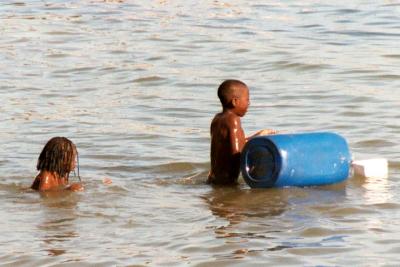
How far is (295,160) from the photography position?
7848 millimetres

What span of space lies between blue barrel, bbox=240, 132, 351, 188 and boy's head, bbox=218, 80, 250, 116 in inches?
14.3

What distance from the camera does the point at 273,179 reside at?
791cm

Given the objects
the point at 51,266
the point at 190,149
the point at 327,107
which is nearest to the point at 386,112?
the point at 327,107

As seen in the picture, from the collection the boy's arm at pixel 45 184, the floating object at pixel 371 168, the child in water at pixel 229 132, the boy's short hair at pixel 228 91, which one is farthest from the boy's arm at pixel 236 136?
the boy's arm at pixel 45 184

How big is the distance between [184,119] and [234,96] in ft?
8.53

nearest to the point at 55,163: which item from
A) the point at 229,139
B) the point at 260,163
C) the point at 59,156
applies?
the point at 59,156

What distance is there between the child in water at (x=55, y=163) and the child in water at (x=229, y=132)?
3.18 feet

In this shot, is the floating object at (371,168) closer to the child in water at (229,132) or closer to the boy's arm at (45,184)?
the child in water at (229,132)

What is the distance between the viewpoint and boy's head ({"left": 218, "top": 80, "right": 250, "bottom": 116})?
27.0ft

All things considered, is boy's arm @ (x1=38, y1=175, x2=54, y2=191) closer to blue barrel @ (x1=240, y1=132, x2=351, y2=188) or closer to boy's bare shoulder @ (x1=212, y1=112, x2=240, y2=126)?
boy's bare shoulder @ (x1=212, y1=112, x2=240, y2=126)

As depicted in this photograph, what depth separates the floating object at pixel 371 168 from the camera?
8.33m

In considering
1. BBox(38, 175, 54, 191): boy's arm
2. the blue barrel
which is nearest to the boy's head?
the blue barrel

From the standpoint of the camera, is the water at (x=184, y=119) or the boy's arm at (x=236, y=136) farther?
the boy's arm at (x=236, y=136)

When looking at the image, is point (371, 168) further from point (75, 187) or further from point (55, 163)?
point (55, 163)
